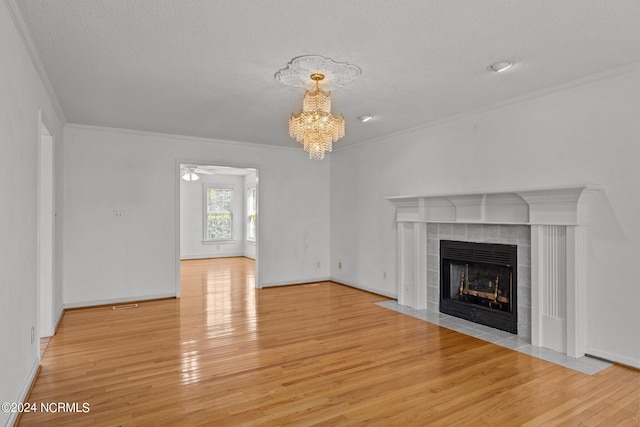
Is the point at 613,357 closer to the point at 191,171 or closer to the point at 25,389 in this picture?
the point at 25,389

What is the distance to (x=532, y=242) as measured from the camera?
3844mm

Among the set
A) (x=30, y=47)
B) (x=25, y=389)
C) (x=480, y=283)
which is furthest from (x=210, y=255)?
(x=30, y=47)

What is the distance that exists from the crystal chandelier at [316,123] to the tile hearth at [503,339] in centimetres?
259

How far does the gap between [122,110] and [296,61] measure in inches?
105

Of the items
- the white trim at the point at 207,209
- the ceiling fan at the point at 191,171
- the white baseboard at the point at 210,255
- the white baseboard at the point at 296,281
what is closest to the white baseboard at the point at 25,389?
the white baseboard at the point at 296,281

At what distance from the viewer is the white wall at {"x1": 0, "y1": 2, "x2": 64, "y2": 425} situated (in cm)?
220

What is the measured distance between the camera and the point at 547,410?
8.32ft

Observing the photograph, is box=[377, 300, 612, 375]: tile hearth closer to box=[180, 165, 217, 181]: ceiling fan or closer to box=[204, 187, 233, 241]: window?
box=[180, 165, 217, 181]: ceiling fan

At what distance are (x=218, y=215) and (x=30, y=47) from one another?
28.9ft

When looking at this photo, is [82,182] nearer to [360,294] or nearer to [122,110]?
[122,110]

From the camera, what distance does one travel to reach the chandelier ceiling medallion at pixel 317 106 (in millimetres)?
3266

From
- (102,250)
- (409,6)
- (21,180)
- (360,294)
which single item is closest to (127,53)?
(21,180)

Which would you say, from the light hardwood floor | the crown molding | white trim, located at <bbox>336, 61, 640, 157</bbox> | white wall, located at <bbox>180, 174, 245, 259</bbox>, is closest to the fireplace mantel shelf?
white trim, located at <bbox>336, 61, 640, 157</bbox>

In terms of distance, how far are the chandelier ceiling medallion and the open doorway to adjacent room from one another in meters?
7.49
